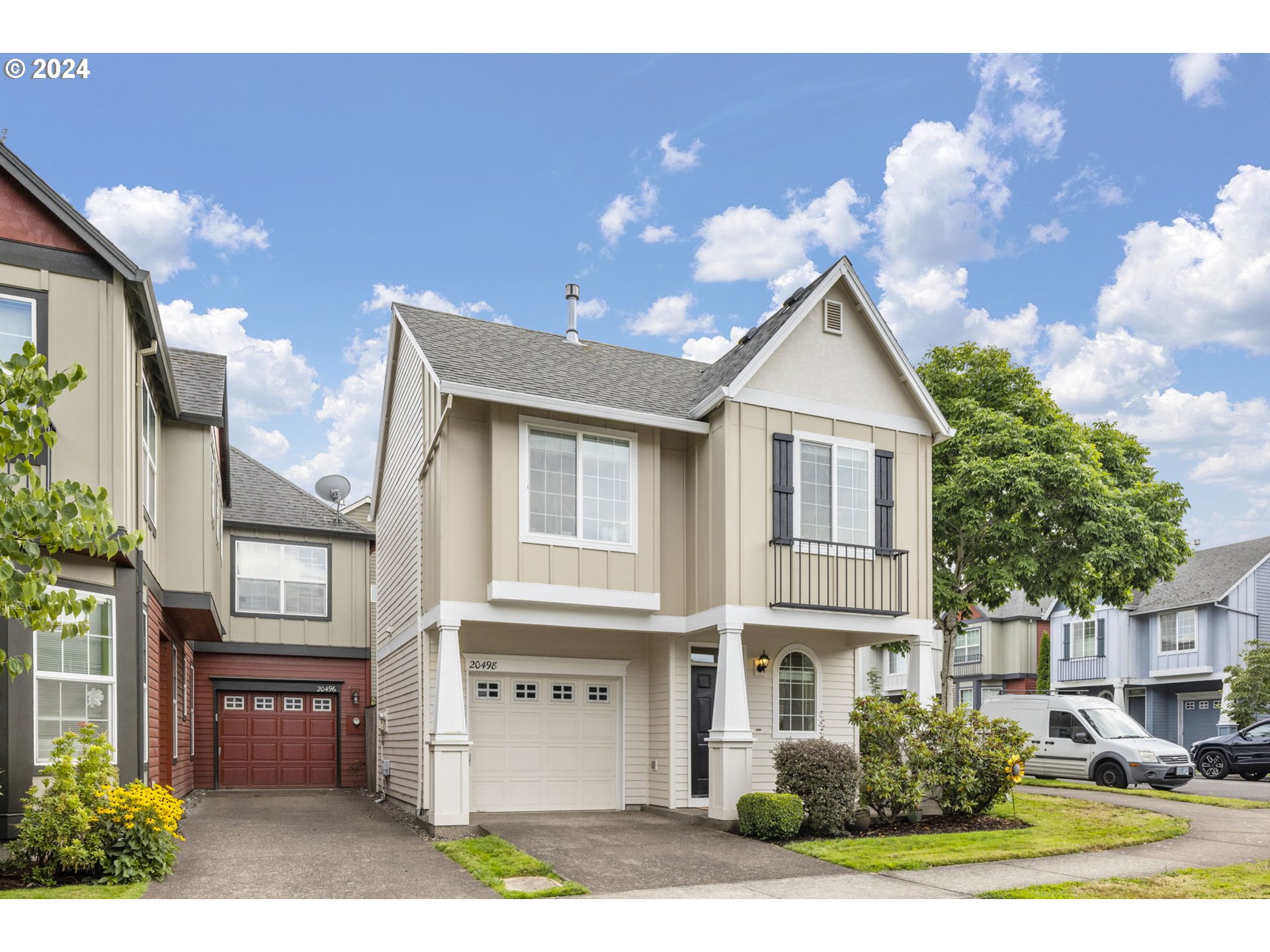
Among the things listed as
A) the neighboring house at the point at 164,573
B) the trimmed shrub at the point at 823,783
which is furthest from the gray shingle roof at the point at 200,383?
the trimmed shrub at the point at 823,783

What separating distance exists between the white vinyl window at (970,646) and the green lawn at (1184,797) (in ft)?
77.6

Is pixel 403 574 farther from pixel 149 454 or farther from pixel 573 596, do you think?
pixel 149 454

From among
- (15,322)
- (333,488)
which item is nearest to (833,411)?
(15,322)

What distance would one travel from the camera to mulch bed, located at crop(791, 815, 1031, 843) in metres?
13.3

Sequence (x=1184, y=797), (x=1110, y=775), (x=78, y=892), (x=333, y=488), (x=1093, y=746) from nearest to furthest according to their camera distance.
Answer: (x=78, y=892), (x=1184, y=797), (x=1110, y=775), (x=1093, y=746), (x=333, y=488)

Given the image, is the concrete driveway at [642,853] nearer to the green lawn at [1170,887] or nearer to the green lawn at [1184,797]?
the green lawn at [1170,887]

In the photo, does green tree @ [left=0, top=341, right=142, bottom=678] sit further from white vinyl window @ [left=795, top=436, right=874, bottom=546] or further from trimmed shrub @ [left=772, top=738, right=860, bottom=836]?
white vinyl window @ [left=795, top=436, right=874, bottom=546]

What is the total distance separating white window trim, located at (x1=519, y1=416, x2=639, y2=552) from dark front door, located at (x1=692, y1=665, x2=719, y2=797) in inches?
96.1

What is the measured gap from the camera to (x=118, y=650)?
37.1ft

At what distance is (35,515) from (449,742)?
7.06 metres

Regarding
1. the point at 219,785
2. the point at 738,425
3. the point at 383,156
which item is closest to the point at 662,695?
the point at 738,425

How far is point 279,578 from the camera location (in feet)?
75.9

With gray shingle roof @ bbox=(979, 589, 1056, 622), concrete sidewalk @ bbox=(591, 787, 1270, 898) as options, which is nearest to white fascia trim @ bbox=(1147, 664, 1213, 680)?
gray shingle roof @ bbox=(979, 589, 1056, 622)

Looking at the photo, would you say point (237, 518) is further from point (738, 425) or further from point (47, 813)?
point (47, 813)
